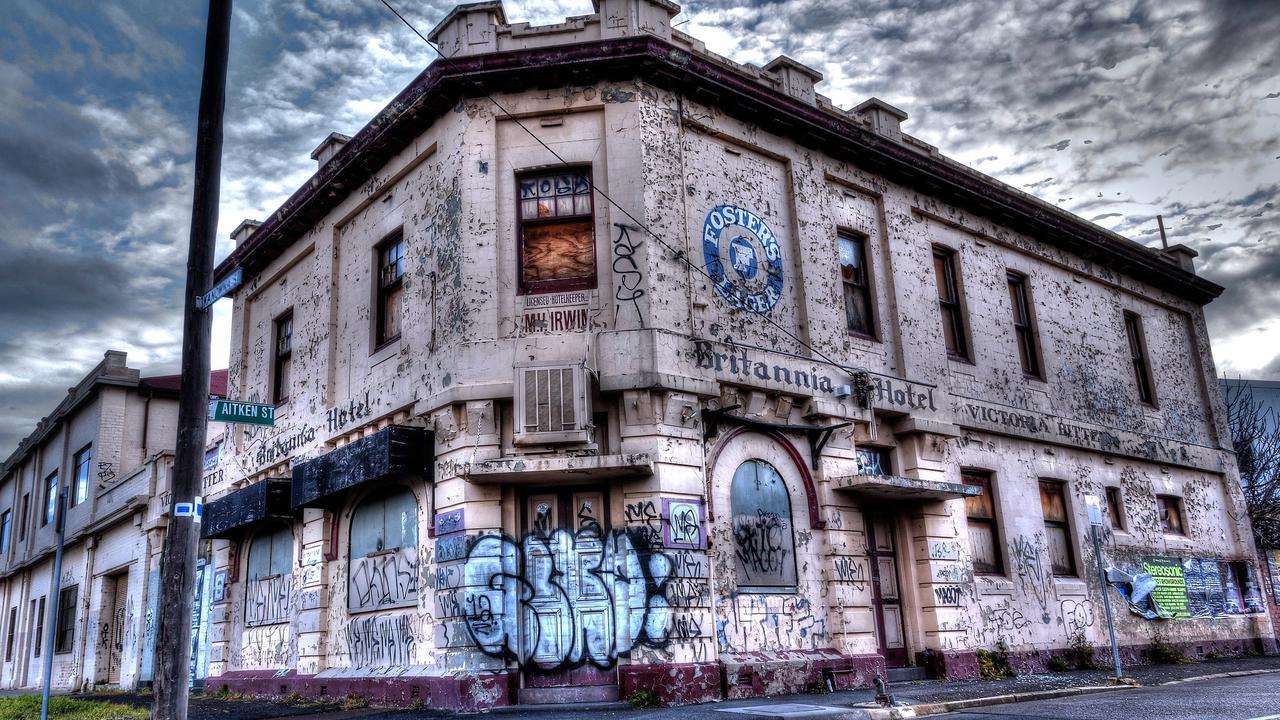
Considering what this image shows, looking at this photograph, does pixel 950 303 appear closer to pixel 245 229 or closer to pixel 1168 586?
pixel 1168 586

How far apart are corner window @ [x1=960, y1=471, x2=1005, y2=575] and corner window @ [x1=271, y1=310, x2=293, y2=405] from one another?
12.4 meters

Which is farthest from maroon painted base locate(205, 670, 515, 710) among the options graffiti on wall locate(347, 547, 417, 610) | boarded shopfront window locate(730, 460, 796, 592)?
boarded shopfront window locate(730, 460, 796, 592)

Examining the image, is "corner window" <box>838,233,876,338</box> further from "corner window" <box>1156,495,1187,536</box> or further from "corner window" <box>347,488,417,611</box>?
"corner window" <box>1156,495,1187,536</box>

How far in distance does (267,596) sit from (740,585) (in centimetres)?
893

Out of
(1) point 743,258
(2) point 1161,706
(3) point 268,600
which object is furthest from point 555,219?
(2) point 1161,706

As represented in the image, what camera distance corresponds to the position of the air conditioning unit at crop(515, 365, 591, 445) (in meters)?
11.7

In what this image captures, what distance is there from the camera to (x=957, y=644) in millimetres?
14562

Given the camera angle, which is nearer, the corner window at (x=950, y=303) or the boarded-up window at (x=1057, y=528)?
the corner window at (x=950, y=303)

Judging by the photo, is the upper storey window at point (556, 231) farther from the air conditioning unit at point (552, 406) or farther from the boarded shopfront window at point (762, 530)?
the boarded shopfront window at point (762, 530)

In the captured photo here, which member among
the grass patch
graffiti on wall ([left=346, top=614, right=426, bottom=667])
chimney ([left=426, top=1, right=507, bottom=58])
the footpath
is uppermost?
chimney ([left=426, top=1, right=507, bottom=58])

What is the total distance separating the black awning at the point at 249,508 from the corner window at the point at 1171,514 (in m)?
17.1

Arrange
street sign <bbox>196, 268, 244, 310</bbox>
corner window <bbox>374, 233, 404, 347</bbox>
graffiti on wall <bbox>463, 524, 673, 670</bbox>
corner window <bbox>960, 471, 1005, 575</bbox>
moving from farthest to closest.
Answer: corner window <bbox>960, 471, 1005, 575</bbox> < corner window <bbox>374, 233, 404, 347</bbox> < graffiti on wall <bbox>463, 524, 673, 670</bbox> < street sign <bbox>196, 268, 244, 310</bbox>

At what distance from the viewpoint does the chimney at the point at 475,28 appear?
13.7 meters

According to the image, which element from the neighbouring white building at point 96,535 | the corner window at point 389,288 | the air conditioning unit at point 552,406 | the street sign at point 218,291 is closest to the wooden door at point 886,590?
the air conditioning unit at point 552,406
